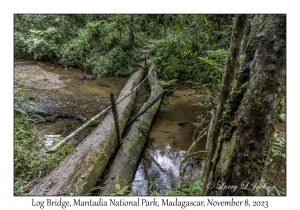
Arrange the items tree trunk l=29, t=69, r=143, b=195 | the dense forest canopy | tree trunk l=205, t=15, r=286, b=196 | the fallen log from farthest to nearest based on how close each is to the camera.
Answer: the fallen log
tree trunk l=29, t=69, r=143, b=195
the dense forest canopy
tree trunk l=205, t=15, r=286, b=196

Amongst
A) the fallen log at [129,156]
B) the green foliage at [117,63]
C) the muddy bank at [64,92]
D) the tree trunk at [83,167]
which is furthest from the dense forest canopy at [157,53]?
the fallen log at [129,156]

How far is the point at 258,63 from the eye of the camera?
1.54m

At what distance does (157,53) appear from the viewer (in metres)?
11.1

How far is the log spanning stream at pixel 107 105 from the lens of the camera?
4.49 meters

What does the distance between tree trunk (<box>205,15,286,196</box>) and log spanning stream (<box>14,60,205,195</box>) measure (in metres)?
1.96

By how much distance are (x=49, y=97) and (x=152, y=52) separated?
6.01 meters

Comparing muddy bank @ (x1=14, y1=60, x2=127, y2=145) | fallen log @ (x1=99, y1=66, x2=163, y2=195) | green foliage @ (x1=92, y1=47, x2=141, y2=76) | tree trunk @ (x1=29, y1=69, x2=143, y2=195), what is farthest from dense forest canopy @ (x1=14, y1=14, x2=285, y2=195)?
fallen log @ (x1=99, y1=66, x2=163, y2=195)

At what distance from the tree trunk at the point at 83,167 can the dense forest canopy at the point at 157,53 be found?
19.1 inches

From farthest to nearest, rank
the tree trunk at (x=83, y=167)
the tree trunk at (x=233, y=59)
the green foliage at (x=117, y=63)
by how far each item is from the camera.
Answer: the green foliage at (x=117, y=63) → the tree trunk at (x=83, y=167) → the tree trunk at (x=233, y=59)

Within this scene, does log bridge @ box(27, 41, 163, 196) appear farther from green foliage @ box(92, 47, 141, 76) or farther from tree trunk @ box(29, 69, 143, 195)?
green foliage @ box(92, 47, 141, 76)

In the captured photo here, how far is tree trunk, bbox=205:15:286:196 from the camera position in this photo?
58.3 inches

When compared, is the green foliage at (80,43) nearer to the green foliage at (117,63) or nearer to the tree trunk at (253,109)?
the green foliage at (117,63)

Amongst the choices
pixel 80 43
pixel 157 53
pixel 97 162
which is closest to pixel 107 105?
pixel 97 162
